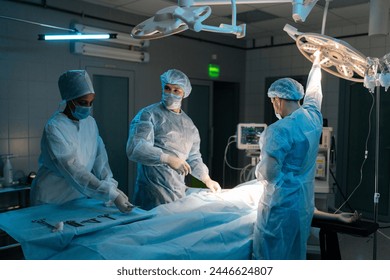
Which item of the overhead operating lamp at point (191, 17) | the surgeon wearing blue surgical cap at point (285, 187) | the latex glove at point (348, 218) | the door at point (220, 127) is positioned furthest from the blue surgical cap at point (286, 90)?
the door at point (220, 127)

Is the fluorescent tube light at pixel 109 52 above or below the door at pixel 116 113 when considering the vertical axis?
above

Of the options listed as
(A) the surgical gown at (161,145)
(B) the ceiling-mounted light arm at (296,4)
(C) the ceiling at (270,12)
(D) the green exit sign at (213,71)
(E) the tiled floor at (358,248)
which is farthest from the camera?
(D) the green exit sign at (213,71)

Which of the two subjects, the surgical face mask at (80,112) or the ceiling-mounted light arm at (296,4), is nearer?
the ceiling-mounted light arm at (296,4)

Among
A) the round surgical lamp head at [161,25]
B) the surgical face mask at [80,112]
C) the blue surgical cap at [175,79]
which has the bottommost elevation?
the surgical face mask at [80,112]

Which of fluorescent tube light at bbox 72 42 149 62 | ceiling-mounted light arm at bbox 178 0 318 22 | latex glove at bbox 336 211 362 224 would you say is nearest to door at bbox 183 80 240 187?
fluorescent tube light at bbox 72 42 149 62

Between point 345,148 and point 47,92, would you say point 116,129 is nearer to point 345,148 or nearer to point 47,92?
point 47,92

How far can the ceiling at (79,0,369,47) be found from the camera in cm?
378

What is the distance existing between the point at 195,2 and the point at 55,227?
1.17 meters

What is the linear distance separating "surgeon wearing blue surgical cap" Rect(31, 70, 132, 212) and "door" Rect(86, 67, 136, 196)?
1.80 metres

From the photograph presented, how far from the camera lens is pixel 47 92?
356 cm

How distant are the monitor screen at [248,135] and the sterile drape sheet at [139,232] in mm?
1740

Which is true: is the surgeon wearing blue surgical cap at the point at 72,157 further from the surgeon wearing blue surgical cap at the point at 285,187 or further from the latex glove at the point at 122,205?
the surgeon wearing blue surgical cap at the point at 285,187

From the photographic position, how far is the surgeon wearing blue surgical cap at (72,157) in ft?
6.20

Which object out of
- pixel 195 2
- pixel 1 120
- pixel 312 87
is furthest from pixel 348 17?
pixel 1 120
